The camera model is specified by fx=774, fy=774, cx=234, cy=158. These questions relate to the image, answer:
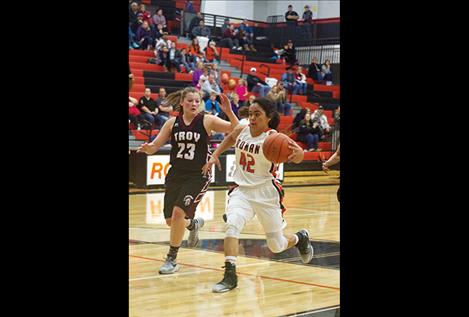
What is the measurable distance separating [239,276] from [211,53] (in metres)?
14.0

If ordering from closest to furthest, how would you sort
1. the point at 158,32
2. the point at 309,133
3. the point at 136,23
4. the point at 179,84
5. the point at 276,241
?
the point at 276,241
the point at 309,133
the point at 179,84
the point at 136,23
the point at 158,32

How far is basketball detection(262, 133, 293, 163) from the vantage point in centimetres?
564

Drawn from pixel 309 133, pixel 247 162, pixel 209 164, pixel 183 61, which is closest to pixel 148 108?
pixel 309 133

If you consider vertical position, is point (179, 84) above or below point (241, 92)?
above

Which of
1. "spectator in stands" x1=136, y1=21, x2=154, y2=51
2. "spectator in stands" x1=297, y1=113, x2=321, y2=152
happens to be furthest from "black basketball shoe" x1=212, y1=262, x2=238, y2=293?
"spectator in stands" x1=136, y1=21, x2=154, y2=51

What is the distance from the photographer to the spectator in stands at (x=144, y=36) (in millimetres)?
18266

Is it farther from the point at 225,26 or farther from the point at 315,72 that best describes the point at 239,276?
the point at 225,26

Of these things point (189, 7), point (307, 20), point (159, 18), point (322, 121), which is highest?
point (189, 7)

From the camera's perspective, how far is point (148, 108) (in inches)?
555

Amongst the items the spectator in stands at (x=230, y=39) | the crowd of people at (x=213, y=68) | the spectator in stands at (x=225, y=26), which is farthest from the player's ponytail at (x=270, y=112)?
the spectator in stands at (x=225, y=26)

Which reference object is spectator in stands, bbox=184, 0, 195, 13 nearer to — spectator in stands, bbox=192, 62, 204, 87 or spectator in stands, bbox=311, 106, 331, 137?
spectator in stands, bbox=192, 62, 204, 87
